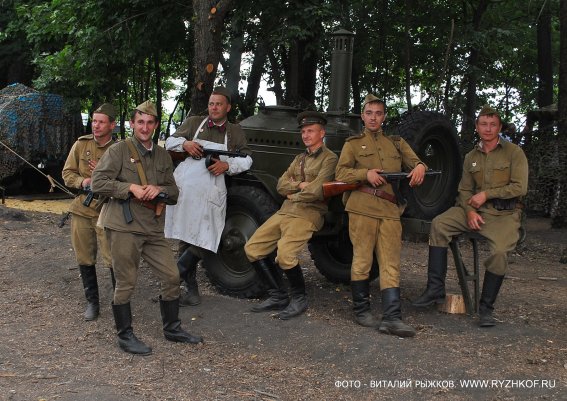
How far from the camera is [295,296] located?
19.8ft

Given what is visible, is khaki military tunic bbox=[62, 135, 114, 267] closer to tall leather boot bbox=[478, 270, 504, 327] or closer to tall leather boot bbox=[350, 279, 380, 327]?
tall leather boot bbox=[350, 279, 380, 327]

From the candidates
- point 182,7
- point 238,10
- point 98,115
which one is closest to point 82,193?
point 98,115

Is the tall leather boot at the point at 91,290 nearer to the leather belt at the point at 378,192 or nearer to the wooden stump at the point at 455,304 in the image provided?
the leather belt at the point at 378,192

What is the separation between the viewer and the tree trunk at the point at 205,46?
7.81m

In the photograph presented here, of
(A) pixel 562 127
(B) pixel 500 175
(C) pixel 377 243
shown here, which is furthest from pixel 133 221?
(A) pixel 562 127

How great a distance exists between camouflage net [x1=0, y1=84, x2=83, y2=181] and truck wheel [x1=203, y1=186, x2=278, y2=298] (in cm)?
920

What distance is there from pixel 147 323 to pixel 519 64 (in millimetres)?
17512

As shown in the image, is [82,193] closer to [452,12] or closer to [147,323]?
[147,323]

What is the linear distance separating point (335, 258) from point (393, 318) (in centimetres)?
180

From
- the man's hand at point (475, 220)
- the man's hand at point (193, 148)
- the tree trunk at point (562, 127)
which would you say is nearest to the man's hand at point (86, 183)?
the man's hand at point (193, 148)

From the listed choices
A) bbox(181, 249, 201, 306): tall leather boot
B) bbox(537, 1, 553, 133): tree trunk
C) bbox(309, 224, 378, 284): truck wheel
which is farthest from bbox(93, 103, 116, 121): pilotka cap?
→ bbox(537, 1, 553, 133): tree trunk

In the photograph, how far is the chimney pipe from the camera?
7.14 m

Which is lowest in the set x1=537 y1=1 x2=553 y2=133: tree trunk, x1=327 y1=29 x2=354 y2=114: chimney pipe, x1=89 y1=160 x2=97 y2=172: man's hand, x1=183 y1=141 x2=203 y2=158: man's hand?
x1=89 y1=160 x2=97 y2=172: man's hand

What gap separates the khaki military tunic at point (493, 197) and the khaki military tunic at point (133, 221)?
7.41 feet
